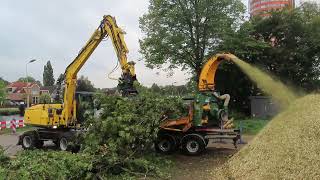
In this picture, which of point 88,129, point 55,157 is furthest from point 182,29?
point 55,157

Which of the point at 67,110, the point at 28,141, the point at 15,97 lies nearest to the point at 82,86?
the point at 28,141

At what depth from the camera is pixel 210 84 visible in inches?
571

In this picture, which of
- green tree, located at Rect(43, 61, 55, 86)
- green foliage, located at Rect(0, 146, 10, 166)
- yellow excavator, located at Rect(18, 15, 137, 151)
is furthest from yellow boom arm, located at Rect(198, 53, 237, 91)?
green tree, located at Rect(43, 61, 55, 86)

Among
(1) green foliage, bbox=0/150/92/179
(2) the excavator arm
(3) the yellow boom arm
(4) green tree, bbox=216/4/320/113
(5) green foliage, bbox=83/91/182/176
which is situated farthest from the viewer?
(4) green tree, bbox=216/4/320/113

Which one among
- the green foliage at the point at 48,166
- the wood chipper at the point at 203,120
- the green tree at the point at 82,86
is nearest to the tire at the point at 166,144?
the wood chipper at the point at 203,120

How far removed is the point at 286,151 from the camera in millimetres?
8875

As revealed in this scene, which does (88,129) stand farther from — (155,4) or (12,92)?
(12,92)

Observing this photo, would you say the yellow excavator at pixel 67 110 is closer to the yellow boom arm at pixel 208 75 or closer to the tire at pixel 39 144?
the tire at pixel 39 144

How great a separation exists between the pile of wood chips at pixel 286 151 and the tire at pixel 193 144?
367cm

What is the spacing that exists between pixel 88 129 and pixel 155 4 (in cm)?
2073

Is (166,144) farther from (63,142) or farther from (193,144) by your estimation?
(63,142)

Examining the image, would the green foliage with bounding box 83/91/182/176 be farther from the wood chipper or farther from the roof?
the roof

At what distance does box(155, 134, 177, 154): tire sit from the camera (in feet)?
47.9

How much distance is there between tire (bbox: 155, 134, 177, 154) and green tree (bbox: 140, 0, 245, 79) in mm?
16476
